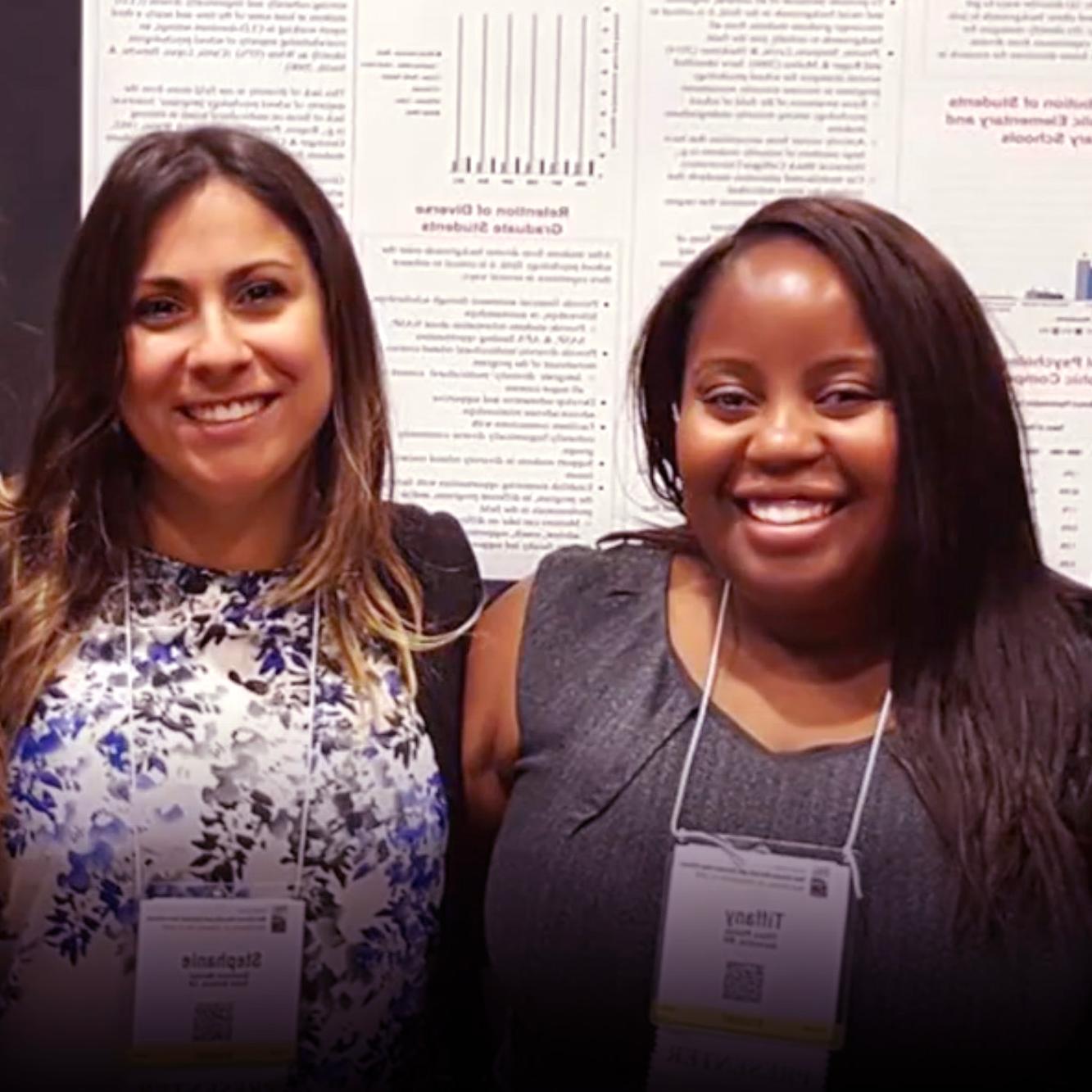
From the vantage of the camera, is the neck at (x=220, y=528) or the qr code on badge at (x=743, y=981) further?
the neck at (x=220, y=528)

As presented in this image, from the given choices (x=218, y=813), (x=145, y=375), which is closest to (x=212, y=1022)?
(x=218, y=813)

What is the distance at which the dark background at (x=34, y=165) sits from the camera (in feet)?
6.82

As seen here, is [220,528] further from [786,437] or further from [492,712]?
[786,437]

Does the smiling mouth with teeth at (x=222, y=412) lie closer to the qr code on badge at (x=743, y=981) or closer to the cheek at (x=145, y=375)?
the cheek at (x=145, y=375)

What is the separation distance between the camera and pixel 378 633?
1.58 m

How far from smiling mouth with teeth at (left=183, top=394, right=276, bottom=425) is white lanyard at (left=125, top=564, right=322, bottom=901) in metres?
0.18

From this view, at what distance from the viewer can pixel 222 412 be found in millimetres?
1506

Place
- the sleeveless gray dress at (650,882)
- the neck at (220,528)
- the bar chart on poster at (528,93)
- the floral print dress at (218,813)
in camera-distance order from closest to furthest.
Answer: the sleeveless gray dress at (650,882), the floral print dress at (218,813), the neck at (220,528), the bar chart on poster at (528,93)

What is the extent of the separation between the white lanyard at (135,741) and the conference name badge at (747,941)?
35cm

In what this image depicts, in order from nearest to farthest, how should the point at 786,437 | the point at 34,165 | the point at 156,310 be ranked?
the point at 786,437
the point at 156,310
the point at 34,165

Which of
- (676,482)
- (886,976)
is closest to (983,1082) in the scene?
(886,976)

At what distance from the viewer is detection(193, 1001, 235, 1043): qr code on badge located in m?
1.47

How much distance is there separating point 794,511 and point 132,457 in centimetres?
67

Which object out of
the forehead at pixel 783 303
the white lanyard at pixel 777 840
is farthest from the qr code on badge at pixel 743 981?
the forehead at pixel 783 303
